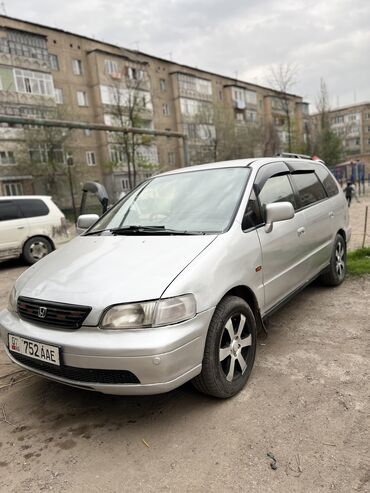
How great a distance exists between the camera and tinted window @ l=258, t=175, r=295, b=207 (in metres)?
3.48

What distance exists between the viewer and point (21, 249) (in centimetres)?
891

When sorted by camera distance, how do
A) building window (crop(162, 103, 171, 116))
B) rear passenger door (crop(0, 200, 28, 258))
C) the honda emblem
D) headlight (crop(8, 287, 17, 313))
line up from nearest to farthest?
the honda emblem, headlight (crop(8, 287, 17, 313)), rear passenger door (crop(0, 200, 28, 258)), building window (crop(162, 103, 171, 116))

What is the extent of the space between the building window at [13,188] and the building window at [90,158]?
22.9ft

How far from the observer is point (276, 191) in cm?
370

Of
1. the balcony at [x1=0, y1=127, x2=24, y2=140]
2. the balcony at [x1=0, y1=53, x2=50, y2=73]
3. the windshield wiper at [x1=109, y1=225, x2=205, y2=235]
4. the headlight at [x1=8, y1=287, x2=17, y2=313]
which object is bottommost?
the headlight at [x1=8, y1=287, x2=17, y2=313]

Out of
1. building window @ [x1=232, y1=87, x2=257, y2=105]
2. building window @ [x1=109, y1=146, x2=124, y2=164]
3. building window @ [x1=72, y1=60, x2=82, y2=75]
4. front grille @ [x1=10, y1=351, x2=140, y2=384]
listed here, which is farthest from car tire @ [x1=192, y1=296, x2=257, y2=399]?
building window @ [x1=232, y1=87, x2=257, y2=105]

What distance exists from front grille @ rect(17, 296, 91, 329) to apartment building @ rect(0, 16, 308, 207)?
2562 centimetres

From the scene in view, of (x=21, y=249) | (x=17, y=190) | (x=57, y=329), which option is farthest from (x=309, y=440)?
(x=17, y=190)

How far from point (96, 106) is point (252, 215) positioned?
35.5 meters

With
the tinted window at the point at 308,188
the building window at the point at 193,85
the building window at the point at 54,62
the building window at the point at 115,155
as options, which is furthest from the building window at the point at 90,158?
the tinted window at the point at 308,188

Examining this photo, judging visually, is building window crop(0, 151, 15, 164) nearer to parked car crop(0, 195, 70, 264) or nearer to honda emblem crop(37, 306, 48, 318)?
parked car crop(0, 195, 70, 264)

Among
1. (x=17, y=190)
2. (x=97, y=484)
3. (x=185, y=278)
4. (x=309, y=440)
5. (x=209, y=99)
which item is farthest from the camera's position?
(x=209, y=99)

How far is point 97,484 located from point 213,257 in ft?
4.84

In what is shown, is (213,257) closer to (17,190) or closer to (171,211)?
(171,211)
